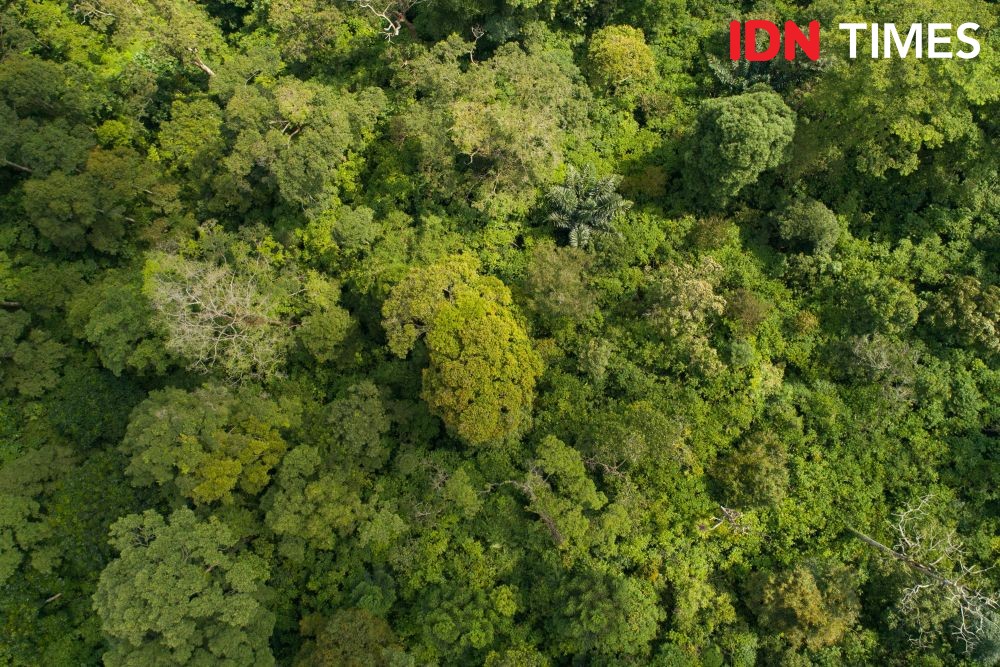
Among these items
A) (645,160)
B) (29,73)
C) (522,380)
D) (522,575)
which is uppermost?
(645,160)

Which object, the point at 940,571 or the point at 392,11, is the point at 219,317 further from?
the point at 940,571

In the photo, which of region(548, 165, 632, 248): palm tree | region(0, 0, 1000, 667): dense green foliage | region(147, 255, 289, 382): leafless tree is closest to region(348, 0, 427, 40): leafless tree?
region(0, 0, 1000, 667): dense green foliage

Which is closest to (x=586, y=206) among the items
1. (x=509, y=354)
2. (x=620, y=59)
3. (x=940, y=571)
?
(x=620, y=59)

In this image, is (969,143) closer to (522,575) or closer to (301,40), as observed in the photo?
(522,575)

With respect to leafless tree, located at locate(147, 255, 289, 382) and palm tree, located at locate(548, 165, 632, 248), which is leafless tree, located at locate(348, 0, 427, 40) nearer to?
palm tree, located at locate(548, 165, 632, 248)

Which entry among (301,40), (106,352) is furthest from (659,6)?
(106,352)

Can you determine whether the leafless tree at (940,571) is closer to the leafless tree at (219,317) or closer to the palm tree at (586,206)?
the palm tree at (586,206)
